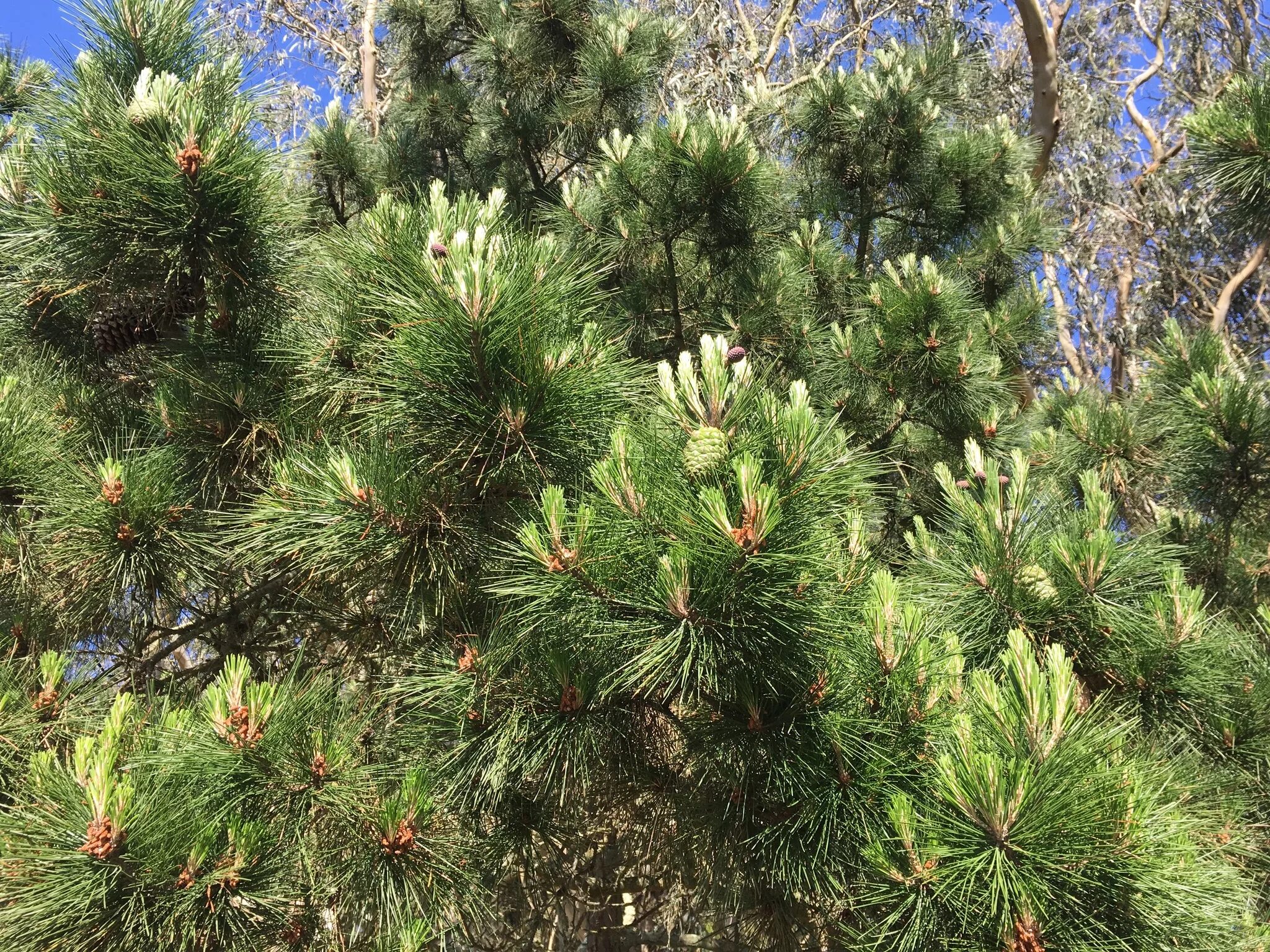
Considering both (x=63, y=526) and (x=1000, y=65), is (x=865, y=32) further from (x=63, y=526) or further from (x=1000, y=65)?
(x=63, y=526)

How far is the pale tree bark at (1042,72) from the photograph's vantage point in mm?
4746

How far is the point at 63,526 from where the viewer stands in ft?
6.77

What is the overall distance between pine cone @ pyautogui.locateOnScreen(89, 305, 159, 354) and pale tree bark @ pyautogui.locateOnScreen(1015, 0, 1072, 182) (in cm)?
404

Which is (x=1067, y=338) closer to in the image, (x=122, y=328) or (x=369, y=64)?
(x=369, y=64)

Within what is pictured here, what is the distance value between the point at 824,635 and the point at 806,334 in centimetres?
210

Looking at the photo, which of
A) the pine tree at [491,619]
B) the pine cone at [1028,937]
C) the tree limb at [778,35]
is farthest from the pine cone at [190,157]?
the tree limb at [778,35]

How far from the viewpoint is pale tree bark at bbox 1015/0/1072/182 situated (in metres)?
4.75

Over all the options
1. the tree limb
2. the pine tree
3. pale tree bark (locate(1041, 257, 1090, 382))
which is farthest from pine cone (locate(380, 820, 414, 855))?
pale tree bark (locate(1041, 257, 1090, 382))

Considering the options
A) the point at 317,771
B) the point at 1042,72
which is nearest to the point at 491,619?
the point at 317,771

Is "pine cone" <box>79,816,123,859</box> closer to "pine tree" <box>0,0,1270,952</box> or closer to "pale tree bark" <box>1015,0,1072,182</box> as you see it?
"pine tree" <box>0,0,1270,952</box>

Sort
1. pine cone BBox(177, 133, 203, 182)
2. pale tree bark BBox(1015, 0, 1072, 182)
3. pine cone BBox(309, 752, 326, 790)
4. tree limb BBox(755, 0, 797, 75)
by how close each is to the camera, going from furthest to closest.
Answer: tree limb BBox(755, 0, 797, 75), pale tree bark BBox(1015, 0, 1072, 182), pine cone BBox(177, 133, 203, 182), pine cone BBox(309, 752, 326, 790)

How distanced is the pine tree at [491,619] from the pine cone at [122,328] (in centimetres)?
1

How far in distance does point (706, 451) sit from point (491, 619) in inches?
30.8

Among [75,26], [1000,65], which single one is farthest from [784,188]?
[1000,65]
